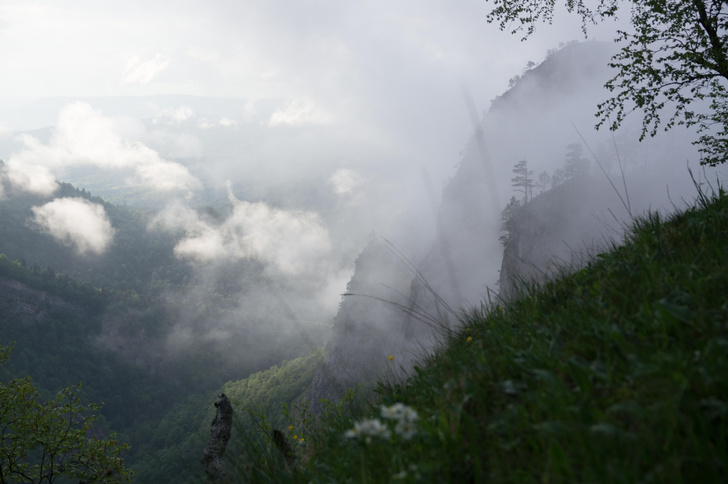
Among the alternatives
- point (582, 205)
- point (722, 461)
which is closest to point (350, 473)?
point (722, 461)

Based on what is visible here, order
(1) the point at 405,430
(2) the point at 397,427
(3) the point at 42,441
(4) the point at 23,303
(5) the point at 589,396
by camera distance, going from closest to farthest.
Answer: (2) the point at 397,427
(1) the point at 405,430
(5) the point at 589,396
(3) the point at 42,441
(4) the point at 23,303

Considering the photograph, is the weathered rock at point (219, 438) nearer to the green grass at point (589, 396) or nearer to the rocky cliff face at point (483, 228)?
the green grass at point (589, 396)

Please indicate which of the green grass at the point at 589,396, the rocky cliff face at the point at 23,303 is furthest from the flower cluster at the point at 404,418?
the rocky cliff face at the point at 23,303

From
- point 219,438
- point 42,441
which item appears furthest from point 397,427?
point 42,441

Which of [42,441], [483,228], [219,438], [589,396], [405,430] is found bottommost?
[589,396]

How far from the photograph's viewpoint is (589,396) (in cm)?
222

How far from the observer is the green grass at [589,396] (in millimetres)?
1736

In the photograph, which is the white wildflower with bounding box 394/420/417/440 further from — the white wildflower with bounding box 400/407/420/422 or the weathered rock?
the weathered rock

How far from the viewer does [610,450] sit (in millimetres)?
1782

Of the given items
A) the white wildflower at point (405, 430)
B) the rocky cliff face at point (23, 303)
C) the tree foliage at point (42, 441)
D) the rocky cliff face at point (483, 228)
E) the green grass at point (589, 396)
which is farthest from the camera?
the rocky cliff face at point (23, 303)

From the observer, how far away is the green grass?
5.70ft

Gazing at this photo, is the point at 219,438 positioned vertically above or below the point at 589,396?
above

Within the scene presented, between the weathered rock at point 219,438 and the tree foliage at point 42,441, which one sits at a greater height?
the tree foliage at point 42,441

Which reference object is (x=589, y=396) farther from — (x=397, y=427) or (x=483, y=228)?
(x=483, y=228)
